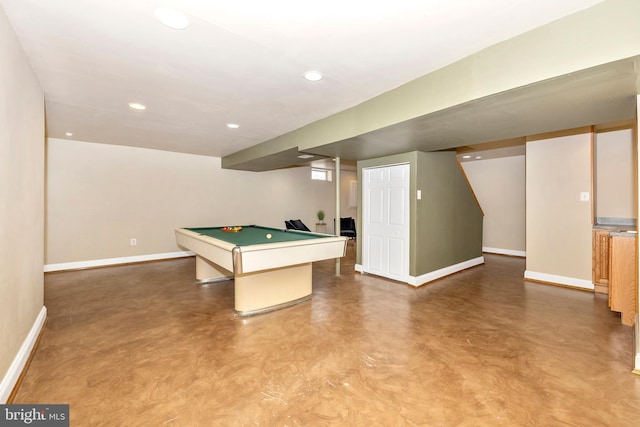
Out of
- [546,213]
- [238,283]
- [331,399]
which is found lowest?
[331,399]

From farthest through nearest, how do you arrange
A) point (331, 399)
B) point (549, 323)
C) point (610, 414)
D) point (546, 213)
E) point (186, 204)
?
point (186, 204) → point (546, 213) → point (549, 323) → point (331, 399) → point (610, 414)

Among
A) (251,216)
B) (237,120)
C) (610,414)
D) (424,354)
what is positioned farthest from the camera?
(251,216)

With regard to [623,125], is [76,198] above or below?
below

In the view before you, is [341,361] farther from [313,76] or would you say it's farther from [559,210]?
[559,210]

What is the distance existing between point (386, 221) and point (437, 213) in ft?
2.77

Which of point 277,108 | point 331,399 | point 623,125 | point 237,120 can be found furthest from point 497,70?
point 623,125

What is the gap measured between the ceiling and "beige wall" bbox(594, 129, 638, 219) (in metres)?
2.58

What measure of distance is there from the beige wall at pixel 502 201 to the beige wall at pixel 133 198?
576cm

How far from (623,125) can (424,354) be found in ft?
15.6

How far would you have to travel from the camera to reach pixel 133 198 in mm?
5746

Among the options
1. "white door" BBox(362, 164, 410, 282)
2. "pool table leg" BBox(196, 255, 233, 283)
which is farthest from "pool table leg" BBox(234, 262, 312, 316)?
"white door" BBox(362, 164, 410, 282)

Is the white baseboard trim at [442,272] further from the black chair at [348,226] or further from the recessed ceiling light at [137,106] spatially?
the recessed ceiling light at [137,106]

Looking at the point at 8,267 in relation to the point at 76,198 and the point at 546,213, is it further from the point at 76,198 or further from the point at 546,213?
the point at 546,213

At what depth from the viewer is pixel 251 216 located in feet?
24.2
